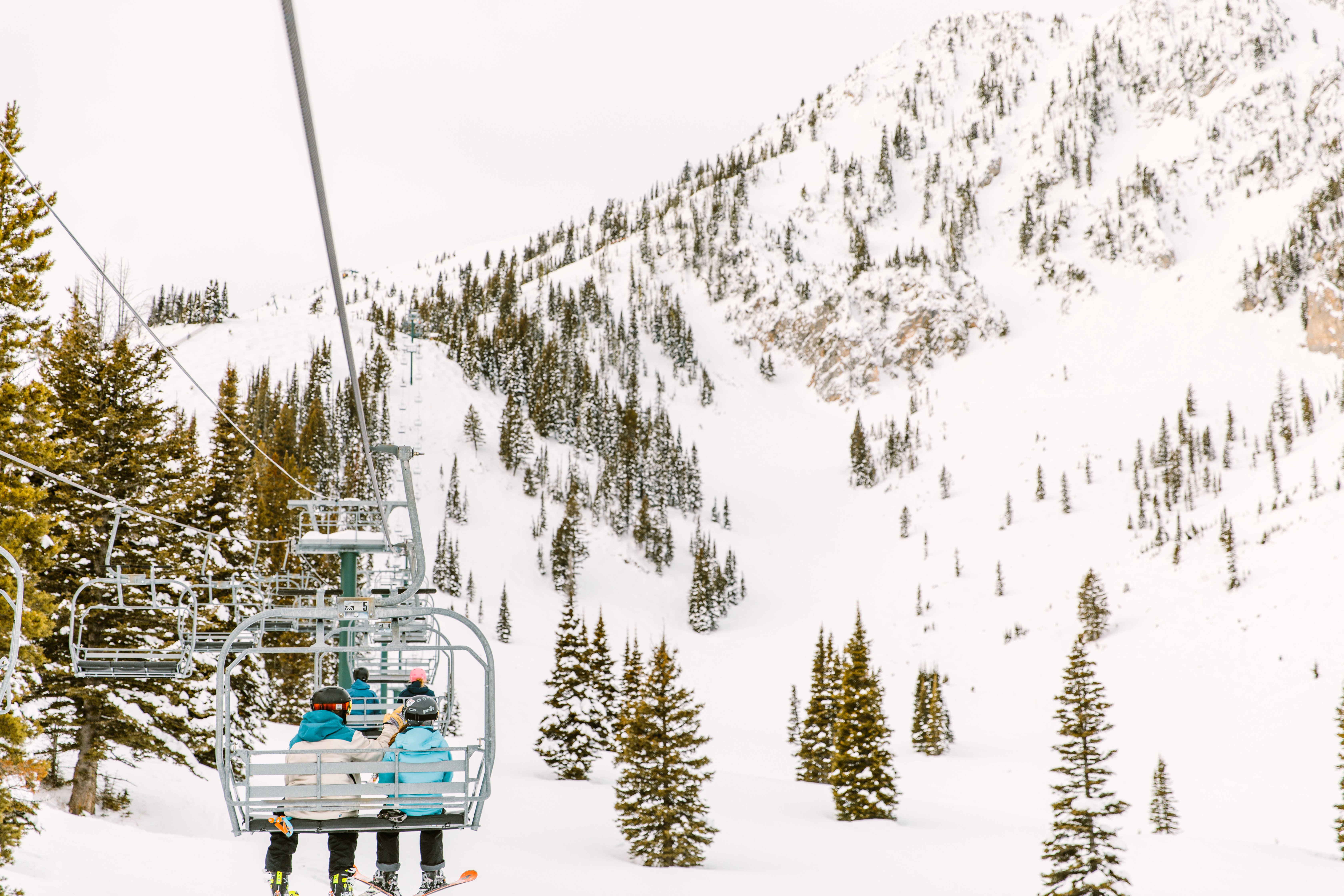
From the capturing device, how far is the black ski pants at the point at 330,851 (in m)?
9.14

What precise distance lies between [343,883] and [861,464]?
146346 mm

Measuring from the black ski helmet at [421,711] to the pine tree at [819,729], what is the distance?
129 feet

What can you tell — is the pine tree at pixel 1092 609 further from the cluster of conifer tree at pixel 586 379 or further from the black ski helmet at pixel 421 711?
the black ski helmet at pixel 421 711

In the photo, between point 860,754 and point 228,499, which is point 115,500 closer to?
point 228,499

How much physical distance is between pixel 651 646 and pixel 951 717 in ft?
97.7

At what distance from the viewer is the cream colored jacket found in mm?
8805

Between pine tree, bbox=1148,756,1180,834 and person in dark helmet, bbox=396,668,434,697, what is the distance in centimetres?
4714

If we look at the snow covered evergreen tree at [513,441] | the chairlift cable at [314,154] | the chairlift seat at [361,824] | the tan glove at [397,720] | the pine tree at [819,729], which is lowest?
the pine tree at [819,729]

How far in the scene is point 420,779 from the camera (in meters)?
9.13

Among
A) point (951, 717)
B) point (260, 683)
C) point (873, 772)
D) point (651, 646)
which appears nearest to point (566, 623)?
point (873, 772)

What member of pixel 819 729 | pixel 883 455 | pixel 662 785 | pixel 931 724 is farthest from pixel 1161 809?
pixel 883 455

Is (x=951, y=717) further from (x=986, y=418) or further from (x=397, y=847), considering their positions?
(x=986, y=418)

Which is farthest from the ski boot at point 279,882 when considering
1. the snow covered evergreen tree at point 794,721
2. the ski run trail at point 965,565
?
the snow covered evergreen tree at point 794,721

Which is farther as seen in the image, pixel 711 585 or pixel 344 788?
pixel 711 585
